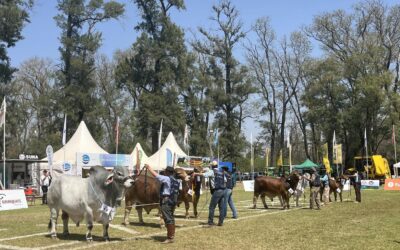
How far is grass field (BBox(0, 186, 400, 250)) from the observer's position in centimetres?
1132

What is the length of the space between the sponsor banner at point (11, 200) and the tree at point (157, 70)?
30.4m

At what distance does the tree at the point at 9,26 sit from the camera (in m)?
44.7

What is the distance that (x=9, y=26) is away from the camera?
Answer: 45438mm

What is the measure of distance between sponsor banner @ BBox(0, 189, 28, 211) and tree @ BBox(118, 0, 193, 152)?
3044cm

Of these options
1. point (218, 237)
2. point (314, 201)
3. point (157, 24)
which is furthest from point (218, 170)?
point (157, 24)

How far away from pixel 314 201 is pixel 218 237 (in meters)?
10.5

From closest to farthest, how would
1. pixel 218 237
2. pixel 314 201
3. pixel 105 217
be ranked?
pixel 105 217
pixel 218 237
pixel 314 201

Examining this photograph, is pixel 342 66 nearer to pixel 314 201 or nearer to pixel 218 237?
pixel 314 201

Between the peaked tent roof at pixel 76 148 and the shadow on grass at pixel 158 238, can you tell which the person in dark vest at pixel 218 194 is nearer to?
the shadow on grass at pixel 158 238

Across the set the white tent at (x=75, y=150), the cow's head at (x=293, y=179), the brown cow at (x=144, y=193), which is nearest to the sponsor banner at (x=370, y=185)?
the white tent at (x=75, y=150)

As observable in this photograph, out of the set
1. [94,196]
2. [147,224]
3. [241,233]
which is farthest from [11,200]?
[241,233]

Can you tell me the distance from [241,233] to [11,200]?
1354 centimetres

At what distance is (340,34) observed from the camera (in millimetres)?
63781

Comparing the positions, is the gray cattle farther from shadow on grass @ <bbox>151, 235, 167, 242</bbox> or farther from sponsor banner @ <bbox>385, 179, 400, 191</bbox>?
sponsor banner @ <bbox>385, 179, 400, 191</bbox>
